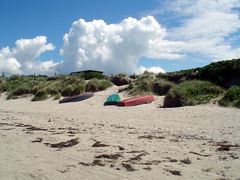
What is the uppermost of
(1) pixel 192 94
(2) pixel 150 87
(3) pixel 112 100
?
(2) pixel 150 87

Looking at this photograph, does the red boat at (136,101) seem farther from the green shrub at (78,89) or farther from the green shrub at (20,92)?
the green shrub at (20,92)

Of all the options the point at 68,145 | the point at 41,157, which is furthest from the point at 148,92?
the point at 41,157

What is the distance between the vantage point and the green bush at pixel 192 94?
668 inches

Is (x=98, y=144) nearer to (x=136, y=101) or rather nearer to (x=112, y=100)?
(x=136, y=101)

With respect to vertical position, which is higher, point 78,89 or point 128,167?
point 78,89

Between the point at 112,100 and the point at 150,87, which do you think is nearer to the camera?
the point at 112,100

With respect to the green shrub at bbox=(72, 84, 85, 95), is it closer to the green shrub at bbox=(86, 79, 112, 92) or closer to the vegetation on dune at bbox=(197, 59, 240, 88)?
the green shrub at bbox=(86, 79, 112, 92)

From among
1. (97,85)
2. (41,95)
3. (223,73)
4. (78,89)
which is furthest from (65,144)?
(41,95)

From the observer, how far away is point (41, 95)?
26109 millimetres

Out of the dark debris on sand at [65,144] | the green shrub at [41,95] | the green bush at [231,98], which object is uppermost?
the green shrub at [41,95]

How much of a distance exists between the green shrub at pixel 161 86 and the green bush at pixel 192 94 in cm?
339

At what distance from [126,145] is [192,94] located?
27.8ft

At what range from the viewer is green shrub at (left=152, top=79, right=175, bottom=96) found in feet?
72.4

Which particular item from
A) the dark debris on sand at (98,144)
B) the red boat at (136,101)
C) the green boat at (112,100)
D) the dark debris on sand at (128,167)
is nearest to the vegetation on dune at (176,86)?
the red boat at (136,101)
